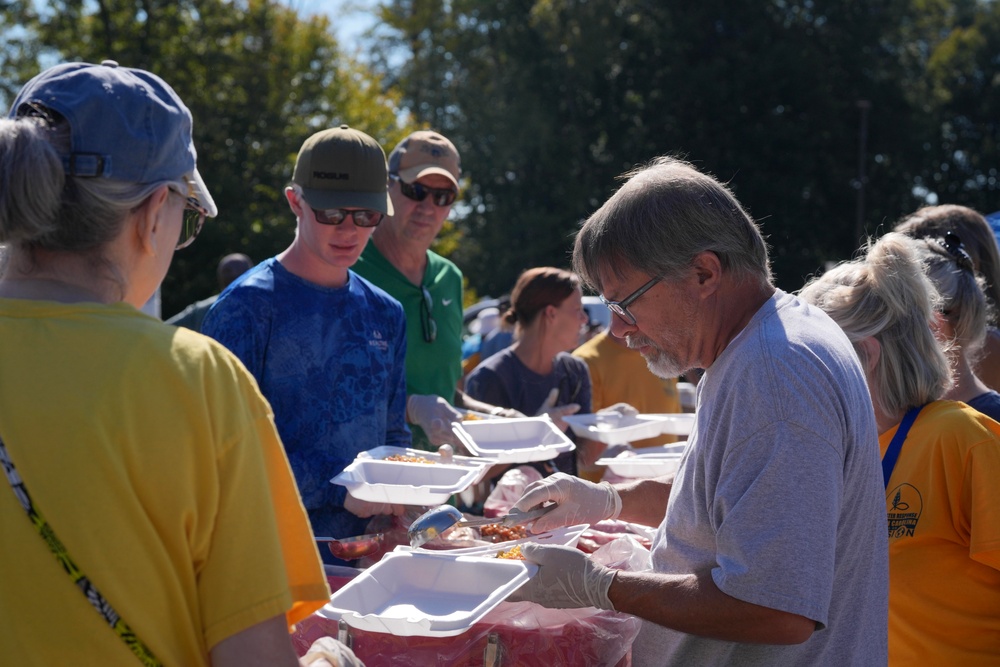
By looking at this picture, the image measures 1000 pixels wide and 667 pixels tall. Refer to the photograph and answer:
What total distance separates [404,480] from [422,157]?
1.84m

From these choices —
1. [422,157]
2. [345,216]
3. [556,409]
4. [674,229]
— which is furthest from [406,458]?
[556,409]

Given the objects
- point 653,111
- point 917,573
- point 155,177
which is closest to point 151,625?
point 155,177

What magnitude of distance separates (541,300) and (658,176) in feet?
9.96

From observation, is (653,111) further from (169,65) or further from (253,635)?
(253,635)

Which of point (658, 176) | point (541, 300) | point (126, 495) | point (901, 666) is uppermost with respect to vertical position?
point (658, 176)

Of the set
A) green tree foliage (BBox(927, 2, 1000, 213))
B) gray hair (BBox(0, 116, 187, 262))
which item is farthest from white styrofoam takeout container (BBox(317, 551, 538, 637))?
green tree foliage (BBox(927, 2, 1000, 213))

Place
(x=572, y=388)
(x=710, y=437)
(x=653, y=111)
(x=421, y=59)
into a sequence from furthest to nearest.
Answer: (x=421, y=59), (x=653, y=111), (x=572, y=388), (x=710, y=437)

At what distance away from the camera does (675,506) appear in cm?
203

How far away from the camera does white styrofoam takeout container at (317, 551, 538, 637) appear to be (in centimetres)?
192

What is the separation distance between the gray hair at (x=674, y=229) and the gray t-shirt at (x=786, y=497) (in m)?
0.13

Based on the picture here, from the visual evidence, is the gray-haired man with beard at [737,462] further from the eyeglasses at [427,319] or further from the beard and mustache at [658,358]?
the eyeglasses at [427,319]

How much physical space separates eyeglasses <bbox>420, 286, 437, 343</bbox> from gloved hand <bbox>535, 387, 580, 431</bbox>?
2.86 feet

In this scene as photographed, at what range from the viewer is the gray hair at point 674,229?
1979 millimetres

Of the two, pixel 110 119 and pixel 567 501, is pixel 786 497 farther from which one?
pixel 110 119
